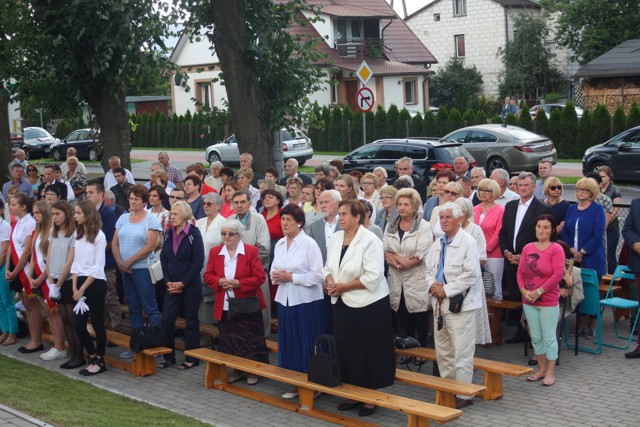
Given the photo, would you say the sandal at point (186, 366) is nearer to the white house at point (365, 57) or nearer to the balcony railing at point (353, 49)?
the white house at point (365, 57)

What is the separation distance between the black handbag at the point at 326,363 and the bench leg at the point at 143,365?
8.66ft

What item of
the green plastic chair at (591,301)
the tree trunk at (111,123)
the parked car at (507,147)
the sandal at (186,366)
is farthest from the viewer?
the parked car at (507,147)

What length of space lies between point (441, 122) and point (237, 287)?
28761 mm

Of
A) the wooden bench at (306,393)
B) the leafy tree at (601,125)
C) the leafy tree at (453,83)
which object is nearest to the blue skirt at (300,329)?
the wooden bench at (306,393)

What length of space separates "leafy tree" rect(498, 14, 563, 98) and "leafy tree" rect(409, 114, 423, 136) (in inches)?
836

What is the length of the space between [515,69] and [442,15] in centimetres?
895

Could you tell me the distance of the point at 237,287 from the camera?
31.0ft

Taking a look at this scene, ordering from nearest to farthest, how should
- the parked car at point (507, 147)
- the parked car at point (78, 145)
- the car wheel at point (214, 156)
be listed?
the parked car at point (507, 147), the car wheel at point (214, 156), the parked car at point (78, 145)

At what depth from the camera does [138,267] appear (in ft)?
35.0

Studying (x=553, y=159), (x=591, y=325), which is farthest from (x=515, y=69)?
(x=591, y=325)

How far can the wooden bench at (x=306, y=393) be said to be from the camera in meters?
7.73

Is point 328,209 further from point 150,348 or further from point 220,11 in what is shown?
point 220,11

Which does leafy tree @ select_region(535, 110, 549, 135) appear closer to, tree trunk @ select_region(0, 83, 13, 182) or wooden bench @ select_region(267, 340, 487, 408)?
tree trunk @ select_region(0, 83, 13, 182)

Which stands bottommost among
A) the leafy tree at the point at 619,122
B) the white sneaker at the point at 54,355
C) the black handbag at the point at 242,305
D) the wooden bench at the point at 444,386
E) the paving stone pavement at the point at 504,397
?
the paving stone pavement at the point at 504,397
